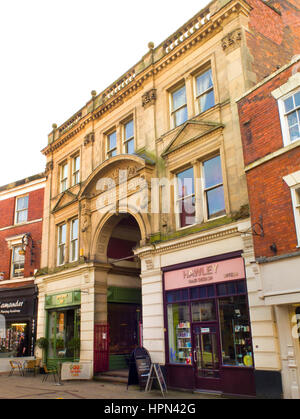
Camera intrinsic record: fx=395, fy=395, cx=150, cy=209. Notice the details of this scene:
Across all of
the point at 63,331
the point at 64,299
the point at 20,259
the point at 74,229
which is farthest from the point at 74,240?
the point at 20,259

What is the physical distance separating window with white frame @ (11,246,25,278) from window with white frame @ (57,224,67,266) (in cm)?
401

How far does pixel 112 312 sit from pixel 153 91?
35.9 feet

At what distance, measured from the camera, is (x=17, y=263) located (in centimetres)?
2622

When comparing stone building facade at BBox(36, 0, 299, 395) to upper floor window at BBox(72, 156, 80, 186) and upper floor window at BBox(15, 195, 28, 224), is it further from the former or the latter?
upper floor window at BBox(15, 195, 28, 224)

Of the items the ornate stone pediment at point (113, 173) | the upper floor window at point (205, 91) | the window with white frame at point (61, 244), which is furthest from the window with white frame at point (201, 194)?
the window with white frame at point (61, 244)

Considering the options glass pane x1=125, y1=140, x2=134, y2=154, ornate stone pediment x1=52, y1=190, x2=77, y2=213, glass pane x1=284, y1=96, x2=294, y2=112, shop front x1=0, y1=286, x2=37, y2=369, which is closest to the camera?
glass pane x1=284, y1=96, x2=294, y2=112

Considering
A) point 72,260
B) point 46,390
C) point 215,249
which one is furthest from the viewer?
point 72,260

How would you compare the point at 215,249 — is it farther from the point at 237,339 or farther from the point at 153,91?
the point at 153,91

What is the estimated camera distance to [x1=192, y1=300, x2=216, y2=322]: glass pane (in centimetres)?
1361

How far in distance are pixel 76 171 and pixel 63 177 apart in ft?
5.75

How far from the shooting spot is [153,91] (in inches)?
708

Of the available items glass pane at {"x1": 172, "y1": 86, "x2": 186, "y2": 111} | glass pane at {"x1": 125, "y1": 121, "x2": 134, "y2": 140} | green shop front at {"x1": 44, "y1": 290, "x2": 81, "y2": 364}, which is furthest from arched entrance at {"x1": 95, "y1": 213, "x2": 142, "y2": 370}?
glass pane at {"x1": 172, "y1": 86, "x2": 186, "y2": 111}

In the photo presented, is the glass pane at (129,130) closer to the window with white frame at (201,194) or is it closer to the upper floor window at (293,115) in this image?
the window with white frame at (201,194)

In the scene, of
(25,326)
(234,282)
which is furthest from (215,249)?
(25,326)
